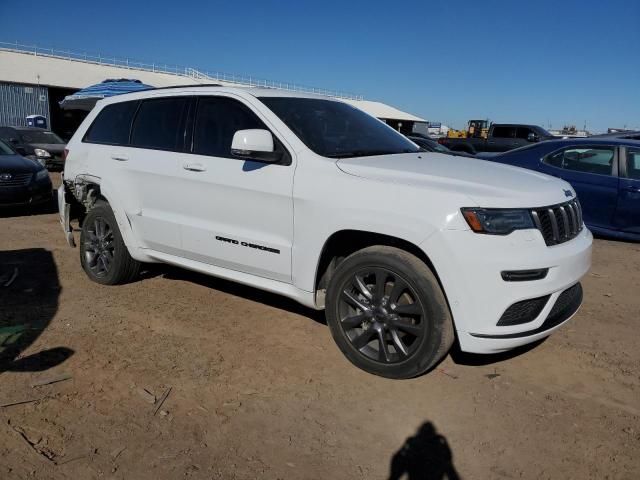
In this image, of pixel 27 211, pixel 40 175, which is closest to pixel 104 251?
pixel 40 175

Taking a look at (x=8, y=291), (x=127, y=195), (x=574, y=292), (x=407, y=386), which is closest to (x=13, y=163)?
(x=8, y=291)

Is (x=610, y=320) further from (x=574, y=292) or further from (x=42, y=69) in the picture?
(x=42, y=69)

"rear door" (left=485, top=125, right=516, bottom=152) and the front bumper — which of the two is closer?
the front bumper

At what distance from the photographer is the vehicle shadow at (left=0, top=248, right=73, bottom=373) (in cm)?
349

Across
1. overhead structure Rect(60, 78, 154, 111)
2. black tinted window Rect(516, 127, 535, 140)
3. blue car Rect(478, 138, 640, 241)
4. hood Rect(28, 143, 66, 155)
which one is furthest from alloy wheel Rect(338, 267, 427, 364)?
black tinted window Rect(516, 127, 535, 140)

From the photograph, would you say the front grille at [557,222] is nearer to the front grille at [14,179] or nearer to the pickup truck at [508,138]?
the front grille at [14,179]

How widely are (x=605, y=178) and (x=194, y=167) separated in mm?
5788

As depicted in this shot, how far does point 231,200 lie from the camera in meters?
3.80

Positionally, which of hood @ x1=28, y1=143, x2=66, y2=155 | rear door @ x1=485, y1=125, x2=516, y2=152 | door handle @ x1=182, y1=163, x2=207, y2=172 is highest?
rear door @ x1=485, y1=125, x2=516, y2=152

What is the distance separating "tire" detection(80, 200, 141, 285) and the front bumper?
120 inches

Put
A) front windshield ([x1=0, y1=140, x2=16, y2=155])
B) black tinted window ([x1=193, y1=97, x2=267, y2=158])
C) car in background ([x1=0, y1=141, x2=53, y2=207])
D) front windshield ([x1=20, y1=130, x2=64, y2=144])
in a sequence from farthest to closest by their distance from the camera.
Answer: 1. front windshield ([x1=20, y1=130, x2=64, y2=144])
2. front windshield ([x1=0, y1=140, x2=16, y2=155])
3. car in background ([x1=0, y1=141, x2=53, y2=207])
4. black tinted window ([x1=193, y1=97, x2=267, y2=158])

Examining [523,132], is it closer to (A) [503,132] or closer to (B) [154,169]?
(A) [503,132]

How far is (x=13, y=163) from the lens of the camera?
9156 millimetres

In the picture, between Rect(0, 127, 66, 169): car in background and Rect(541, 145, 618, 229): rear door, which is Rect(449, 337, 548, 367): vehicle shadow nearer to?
Rect(541, 145, 618, 229): rear door
